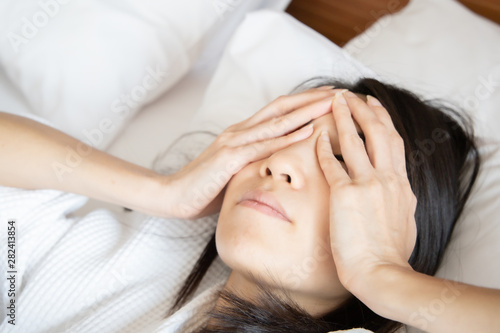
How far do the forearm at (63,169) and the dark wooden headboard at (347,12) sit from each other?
807mm

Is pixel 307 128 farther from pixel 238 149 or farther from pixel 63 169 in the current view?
pixel 63 169

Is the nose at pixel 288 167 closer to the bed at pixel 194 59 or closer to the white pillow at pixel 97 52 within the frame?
the bed at pixel 194 59

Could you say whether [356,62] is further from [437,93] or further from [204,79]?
[204,79]

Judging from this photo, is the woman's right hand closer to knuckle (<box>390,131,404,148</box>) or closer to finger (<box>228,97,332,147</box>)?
finger (<box>228,97,332,147</box>)

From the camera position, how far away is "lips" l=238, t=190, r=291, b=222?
0.70m

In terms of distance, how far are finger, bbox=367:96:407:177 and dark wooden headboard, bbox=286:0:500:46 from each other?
59 centimetres

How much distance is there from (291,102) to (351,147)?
0.19 metres

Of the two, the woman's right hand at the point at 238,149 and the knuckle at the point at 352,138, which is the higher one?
the knuckle at the point at 352,138

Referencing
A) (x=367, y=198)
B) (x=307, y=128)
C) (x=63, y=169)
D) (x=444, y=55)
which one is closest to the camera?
(x=367, y=198)

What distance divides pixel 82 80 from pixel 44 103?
125 millimetres

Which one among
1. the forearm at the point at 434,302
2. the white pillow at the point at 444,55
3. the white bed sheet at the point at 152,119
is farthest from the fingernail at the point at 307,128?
the white bed sheet at the point at 152,119

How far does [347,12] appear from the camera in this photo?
52.7 inches

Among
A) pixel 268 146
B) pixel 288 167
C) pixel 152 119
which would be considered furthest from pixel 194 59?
pixel 288 167

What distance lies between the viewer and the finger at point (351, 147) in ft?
2.28
